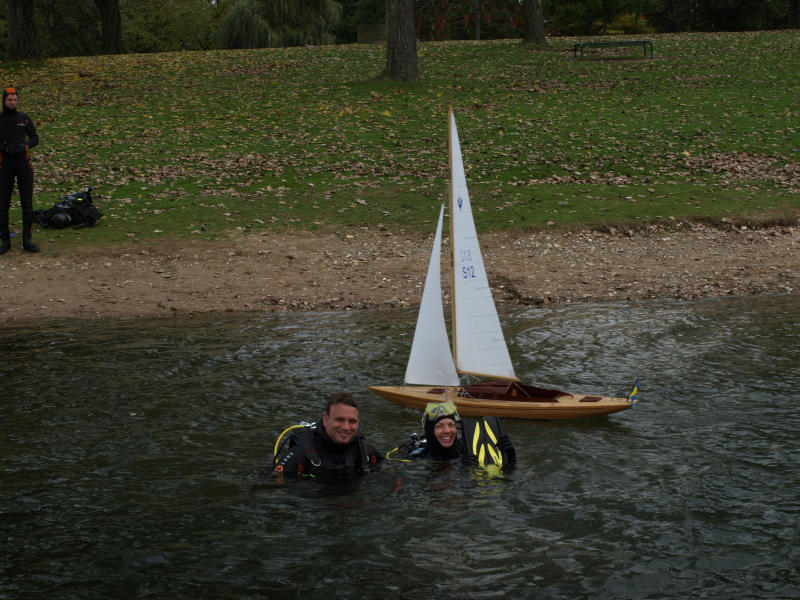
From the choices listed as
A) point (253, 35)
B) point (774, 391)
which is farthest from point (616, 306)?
point (253, 35)

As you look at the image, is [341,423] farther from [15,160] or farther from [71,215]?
[71,215]

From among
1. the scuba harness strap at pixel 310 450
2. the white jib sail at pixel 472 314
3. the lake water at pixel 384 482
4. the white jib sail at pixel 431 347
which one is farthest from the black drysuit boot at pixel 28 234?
the scuba harness strap at pixel 310 450

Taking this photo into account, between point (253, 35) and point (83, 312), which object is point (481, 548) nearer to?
point (83, 312)

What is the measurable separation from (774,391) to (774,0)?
58731 millimetres

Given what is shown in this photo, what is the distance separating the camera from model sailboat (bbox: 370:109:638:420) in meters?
11.6

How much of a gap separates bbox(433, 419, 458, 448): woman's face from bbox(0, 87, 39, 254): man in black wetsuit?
41.5 ft

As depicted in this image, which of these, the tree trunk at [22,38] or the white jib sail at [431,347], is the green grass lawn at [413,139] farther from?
the white jib sail at [431,347]

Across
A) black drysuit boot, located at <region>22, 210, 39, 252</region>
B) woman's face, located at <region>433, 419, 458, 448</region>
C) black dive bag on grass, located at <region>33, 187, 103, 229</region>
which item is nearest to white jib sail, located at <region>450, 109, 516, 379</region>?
Result: woman's face, located at <region>433, 419, 458, 448</region>

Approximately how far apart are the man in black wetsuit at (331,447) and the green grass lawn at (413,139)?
Result: 1221cm

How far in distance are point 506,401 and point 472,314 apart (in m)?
1.37

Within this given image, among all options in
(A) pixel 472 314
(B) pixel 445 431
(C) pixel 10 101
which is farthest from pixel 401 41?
(B) pixel 445 431

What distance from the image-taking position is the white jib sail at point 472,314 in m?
12.0

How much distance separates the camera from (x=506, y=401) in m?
11.6

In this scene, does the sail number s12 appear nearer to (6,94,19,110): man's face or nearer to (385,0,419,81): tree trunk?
(6,94,19,110): man's face
